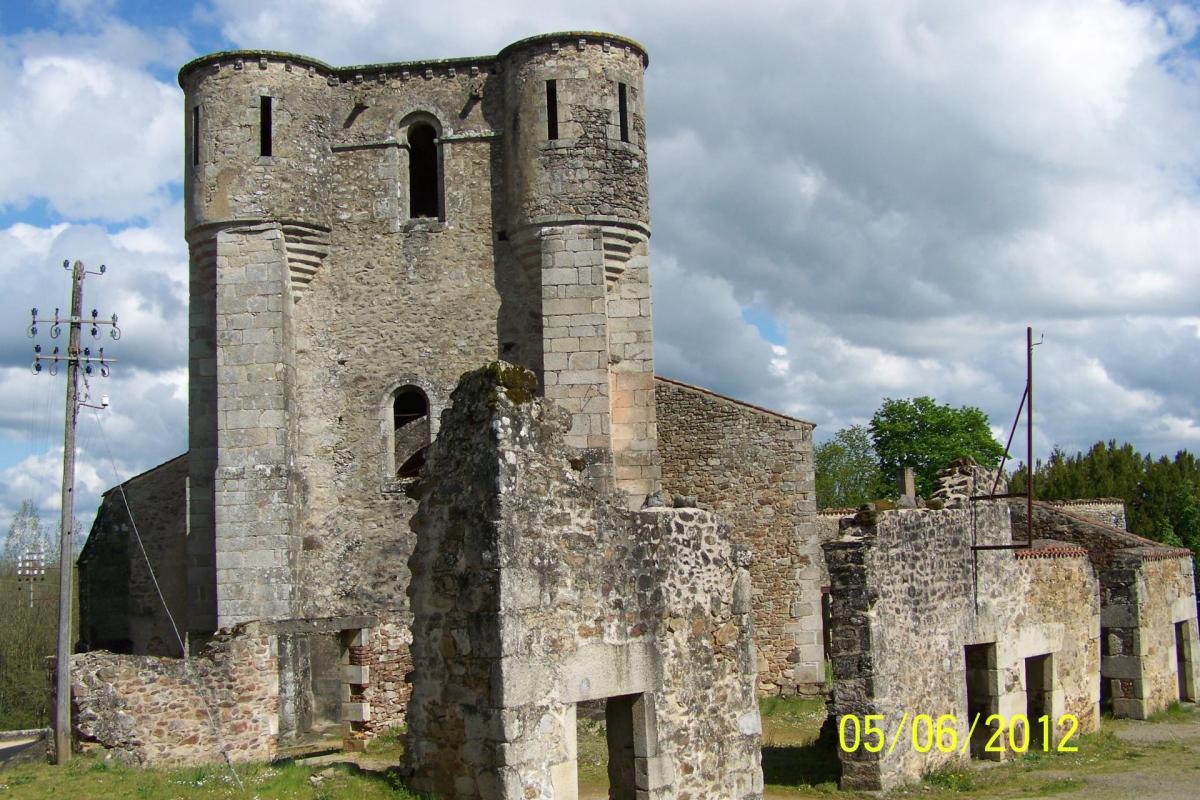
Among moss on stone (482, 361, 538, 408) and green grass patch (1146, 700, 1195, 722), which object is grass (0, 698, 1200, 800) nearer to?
green grass patch (1146, 700, 1195, 722)

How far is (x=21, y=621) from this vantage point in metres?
36.1

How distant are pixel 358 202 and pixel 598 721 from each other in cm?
878

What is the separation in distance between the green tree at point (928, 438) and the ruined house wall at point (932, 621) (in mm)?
29839

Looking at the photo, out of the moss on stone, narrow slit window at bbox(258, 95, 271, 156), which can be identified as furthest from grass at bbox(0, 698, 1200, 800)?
narrow slit window at bbox(258, 95, 271, 156)

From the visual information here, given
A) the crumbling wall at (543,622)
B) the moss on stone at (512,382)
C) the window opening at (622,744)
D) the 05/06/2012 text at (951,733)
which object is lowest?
the 05/06/2012 text at (951,733)

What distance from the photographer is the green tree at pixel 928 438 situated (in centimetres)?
4500

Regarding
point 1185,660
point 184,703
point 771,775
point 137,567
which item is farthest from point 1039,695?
point 137,567

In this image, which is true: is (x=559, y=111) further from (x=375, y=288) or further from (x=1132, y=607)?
(x=1132, y=607)

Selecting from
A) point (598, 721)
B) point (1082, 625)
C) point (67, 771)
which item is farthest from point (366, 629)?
point (1082, 625)

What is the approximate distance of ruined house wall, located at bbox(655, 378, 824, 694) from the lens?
1944cm

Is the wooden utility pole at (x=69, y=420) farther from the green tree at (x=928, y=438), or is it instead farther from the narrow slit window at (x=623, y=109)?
the green tree at (x=928, y=438)

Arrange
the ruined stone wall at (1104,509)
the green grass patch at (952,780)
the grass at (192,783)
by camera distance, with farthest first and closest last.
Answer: the ruined stone wall at (1104,509), the green grass patch at (952,780), the grass at (192,783)

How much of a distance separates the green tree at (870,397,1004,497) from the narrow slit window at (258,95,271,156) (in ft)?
100

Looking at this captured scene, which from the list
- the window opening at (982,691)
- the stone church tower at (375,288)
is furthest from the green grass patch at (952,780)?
the stone church tower at (375,288)
